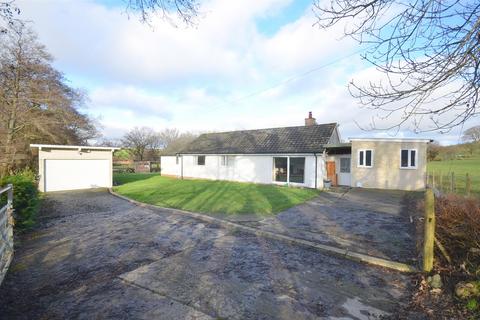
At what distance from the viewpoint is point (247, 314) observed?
3344mm

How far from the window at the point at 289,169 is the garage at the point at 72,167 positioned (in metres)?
12.2

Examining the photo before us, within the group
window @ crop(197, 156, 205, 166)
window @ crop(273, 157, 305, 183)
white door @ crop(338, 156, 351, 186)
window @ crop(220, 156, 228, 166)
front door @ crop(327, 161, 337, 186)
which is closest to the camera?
window @ crop(273, 157, 305, 183)

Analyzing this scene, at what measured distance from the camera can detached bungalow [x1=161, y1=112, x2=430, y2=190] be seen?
16.5 metres

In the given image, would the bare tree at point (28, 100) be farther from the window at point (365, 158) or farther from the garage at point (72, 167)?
the window at point (365, 158)

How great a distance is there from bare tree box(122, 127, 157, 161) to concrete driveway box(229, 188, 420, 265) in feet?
138

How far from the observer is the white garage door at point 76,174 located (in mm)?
16484

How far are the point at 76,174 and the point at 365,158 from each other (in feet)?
64.2

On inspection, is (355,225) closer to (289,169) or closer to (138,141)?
(289,169)

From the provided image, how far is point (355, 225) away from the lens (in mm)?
7840

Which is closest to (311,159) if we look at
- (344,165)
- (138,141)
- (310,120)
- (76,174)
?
(344,165)

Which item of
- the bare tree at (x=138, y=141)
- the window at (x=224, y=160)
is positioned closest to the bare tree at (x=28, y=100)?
the window at (x=224, y=160)

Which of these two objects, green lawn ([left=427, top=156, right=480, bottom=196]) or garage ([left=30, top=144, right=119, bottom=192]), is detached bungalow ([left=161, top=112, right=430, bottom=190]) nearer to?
green lawn ([left=427, top=156, right=480, bottom=196])

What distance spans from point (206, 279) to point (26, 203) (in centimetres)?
641

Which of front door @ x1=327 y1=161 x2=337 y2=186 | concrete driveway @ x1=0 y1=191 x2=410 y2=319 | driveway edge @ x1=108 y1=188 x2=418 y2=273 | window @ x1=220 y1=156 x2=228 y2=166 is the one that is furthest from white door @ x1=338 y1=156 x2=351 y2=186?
concrete driveway @ x1=0 y1=191 x2=410 y2=319
